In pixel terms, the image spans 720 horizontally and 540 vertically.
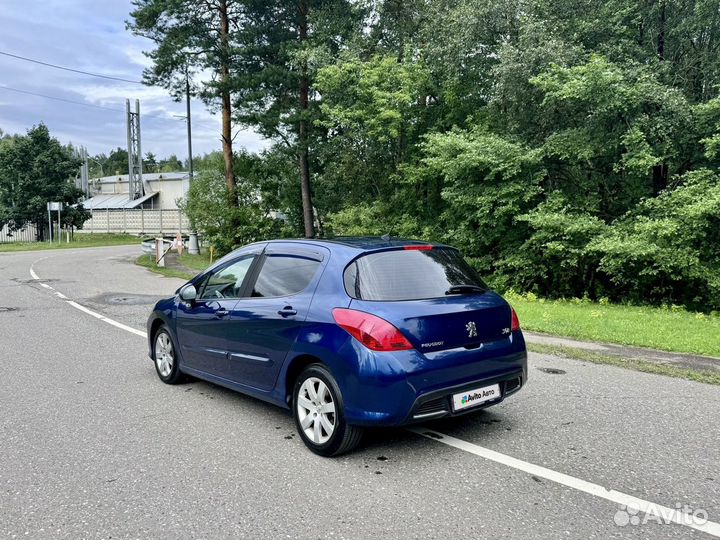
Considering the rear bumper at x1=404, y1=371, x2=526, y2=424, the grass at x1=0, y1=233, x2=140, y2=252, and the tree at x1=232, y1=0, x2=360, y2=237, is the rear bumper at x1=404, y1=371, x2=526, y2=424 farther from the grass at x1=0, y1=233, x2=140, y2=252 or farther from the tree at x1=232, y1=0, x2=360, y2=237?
the grass at x1=0, y1=233, x2=140, y2=252

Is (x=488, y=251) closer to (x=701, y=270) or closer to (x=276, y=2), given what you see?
(x=701, y=270)

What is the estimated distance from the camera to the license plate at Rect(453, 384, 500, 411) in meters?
4.08

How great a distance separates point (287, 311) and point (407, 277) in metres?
1.02

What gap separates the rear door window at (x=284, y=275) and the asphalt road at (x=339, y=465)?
1.19 metres

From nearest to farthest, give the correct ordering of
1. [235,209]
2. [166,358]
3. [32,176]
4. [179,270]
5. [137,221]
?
[166,358]
[179,270]
[235,209]
[32,176]
[137,221]

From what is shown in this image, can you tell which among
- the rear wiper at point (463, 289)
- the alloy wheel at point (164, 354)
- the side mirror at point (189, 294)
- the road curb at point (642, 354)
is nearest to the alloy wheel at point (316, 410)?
the rear wiper at point (463, 289)

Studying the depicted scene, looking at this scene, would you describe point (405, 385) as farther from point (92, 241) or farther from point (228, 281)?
point (92, 241)

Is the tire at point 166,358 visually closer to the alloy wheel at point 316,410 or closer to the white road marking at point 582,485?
the alloy wheel at point 316,410

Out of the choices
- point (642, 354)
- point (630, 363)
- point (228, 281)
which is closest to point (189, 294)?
point (228, 281)

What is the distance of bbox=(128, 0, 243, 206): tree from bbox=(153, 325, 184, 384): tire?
67.6 feet

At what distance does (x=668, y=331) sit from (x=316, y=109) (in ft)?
61.1

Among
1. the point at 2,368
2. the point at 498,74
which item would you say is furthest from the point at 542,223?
the point at 2,368

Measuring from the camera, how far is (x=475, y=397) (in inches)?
165

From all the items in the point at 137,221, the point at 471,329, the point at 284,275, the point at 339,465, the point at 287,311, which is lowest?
the point at 339,465
